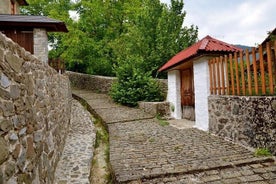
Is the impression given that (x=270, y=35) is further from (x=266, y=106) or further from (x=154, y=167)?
(x=154, y=167)

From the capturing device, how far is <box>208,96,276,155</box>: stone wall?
4.44 m

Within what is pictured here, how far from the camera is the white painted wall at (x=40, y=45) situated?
329 inches

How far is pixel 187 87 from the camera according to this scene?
9.50 m

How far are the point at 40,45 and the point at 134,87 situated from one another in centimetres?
499

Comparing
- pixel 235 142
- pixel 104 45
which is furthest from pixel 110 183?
pixel 104 45

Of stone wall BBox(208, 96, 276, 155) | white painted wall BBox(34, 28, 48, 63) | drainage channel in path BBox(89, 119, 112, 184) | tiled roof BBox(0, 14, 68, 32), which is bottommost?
drainage channel in path BBox(89, 119, 112, 184)

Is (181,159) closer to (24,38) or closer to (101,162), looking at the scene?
(101,162)

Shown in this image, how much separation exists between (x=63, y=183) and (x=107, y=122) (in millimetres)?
4668

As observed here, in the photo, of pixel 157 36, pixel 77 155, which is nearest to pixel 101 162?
pixel 77 155

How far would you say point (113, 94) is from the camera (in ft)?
41.0

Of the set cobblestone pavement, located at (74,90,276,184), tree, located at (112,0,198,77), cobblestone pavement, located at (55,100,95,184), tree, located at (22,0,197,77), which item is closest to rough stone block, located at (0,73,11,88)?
cobblestone pavement, located at (74,90,276,184)

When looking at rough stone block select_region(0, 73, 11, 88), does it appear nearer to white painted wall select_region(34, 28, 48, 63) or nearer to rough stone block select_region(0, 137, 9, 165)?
rough stone block select_region(0, 137, 9, 165)

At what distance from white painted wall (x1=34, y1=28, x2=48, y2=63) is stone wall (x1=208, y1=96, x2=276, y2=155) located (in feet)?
20.3

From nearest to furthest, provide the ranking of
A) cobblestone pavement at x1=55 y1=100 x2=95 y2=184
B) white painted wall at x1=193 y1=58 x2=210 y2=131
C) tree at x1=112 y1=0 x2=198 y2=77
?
cobblestone pavement at x1=55 y1=100 x2=95 y2=184
white painted wall at x1=193 y1=58 x2=210 y2=131
tree at x1=112 y1=0 x2=198 y2=77
